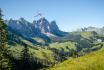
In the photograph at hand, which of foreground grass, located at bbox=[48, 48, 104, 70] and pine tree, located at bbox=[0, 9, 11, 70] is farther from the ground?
pine tree, located at bbox=[0, 9, 11, 70]

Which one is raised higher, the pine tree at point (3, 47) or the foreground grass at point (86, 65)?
the pine tree at point (3, 47)

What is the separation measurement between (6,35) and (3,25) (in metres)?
3.00

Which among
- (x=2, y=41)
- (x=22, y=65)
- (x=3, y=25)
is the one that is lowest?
(x=22, y=65)

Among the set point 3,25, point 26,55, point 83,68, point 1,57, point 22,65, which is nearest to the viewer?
point 83,68

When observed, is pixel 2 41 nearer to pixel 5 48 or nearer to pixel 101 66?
pixel 5 48

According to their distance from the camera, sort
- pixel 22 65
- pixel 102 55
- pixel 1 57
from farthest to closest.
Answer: pixel 22 65
pixel 1 57
pixel 102 55

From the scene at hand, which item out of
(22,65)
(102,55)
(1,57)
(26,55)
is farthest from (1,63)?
(22,65)

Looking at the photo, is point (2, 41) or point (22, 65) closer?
point (2, 41)

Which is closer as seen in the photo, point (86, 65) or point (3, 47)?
point (86, 65)

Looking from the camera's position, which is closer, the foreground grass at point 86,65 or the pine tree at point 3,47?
the foreground grass at point 86,65

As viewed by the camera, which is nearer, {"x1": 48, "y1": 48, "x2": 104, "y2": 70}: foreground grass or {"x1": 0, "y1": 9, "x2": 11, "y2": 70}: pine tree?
{"x1": 48, "y1": 48, "x2": 104, "y2": 70}: foreground grass

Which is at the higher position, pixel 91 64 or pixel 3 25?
pixel 3 25

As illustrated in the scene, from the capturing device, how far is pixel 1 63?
55969 millimetres

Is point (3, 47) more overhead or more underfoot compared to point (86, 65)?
more overhead
